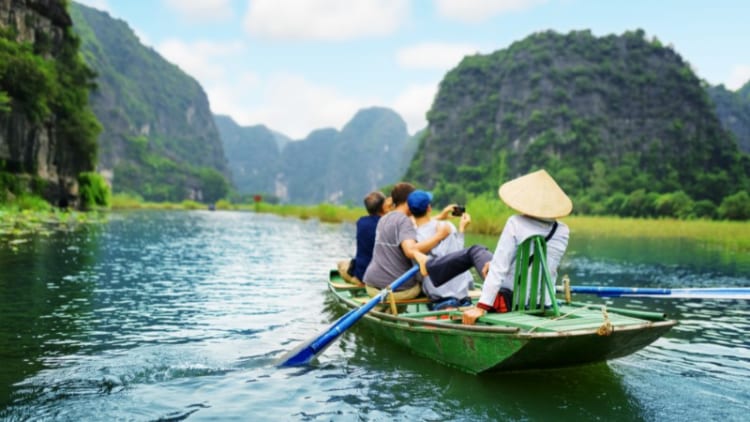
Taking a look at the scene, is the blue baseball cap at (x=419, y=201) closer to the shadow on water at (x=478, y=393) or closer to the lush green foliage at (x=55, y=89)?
the shadow on water at (x=478, y=393)

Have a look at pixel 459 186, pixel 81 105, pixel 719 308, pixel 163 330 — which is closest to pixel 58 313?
pixel 163 330

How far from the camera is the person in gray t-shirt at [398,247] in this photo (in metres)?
6.38

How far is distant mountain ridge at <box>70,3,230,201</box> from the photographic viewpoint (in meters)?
127

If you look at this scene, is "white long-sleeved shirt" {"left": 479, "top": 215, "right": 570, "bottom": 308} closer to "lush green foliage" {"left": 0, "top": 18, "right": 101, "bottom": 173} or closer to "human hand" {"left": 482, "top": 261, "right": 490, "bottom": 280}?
"human hand" {"left": 482, "top": 261, "right": 490, "bottom": 280}

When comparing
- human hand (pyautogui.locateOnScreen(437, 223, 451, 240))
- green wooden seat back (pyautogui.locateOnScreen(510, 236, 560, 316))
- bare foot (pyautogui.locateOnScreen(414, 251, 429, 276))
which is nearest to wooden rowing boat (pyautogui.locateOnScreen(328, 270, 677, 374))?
green wooden seat back (pyautogui.locateOnScreen(510, 236, 560, 316))

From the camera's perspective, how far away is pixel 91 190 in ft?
129

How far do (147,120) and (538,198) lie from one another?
165641 millimetres

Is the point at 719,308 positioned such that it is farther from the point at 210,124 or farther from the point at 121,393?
the point at 210,124

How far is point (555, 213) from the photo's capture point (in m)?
4.88

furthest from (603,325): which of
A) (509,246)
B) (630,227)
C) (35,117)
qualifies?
(35,117)

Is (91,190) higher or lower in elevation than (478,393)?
higher

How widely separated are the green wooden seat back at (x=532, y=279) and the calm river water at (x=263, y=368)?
2.04ft

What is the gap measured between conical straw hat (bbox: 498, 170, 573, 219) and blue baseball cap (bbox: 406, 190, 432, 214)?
140cm

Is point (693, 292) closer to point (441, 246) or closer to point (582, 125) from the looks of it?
point (441, 246)
